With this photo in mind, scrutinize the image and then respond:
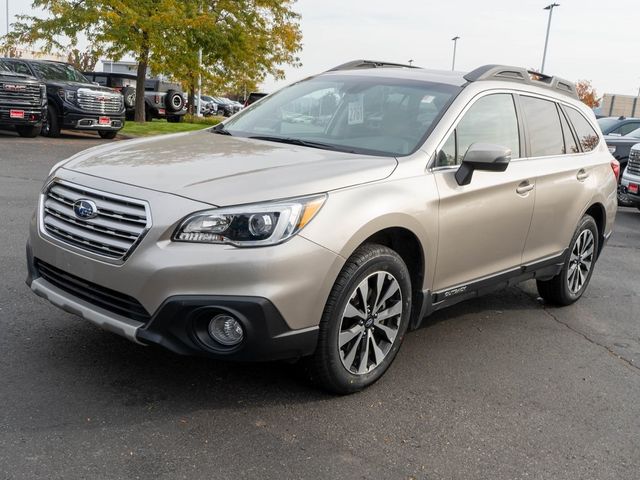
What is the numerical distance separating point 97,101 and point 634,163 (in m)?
12.2

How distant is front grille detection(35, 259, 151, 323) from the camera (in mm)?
3311

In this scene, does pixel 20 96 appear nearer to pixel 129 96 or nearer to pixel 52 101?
pixel 52 101

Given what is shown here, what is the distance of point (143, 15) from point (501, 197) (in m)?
19.2

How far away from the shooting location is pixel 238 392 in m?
3.73

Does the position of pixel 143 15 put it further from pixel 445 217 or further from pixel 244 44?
pixel 445 217

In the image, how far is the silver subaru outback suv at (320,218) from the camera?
3.21 m

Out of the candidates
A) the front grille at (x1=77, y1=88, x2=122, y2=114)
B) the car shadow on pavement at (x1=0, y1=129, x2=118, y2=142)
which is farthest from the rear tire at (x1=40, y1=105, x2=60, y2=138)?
the front grille at (x1=77, y1=88, x2=122, y2=114)

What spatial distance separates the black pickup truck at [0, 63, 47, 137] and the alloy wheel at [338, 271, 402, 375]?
46.5ft

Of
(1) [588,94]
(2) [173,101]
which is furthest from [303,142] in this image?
(1) [588,94]

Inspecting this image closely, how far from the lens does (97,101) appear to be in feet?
57.0

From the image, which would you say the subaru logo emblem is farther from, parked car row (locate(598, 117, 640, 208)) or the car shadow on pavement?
the car shadow on pavement

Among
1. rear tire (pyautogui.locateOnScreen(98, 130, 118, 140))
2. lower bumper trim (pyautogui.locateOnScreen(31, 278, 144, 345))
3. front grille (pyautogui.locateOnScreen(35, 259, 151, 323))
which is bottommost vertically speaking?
rear tire (pyautogui.locateOnScreen(98, 130, 118, 140))

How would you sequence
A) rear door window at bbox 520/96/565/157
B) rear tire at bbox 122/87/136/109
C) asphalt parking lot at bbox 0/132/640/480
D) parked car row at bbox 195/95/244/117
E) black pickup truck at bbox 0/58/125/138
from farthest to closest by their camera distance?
parked car row at bbox 195/95/244/117 → rear tire at bbox 122/87/136/109 → black pickup truck at bbox 0/58/125/138 → rear door window at bbox 520/96/565/157 → asphalt parking lot at bbox 0/132/640/480

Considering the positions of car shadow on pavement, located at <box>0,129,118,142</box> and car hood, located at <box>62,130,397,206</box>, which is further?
car shadow on pavement, located at <box>0,129,118,142</box>
